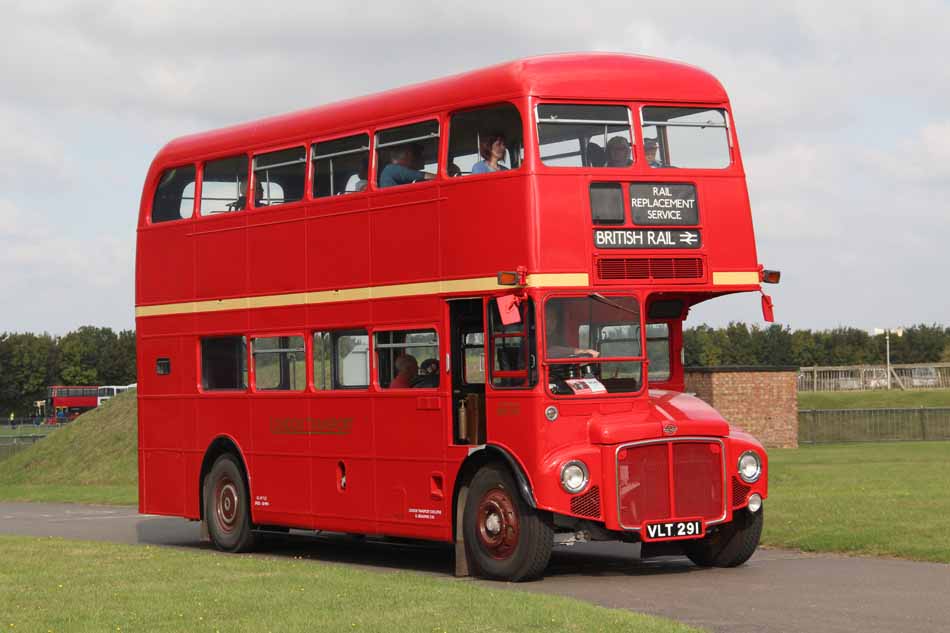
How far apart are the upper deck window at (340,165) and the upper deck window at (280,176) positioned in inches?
11.4

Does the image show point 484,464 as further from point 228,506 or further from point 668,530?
point 228,506

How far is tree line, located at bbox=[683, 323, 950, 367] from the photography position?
3770 inches

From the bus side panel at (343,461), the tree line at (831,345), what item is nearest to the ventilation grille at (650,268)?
the bus side panel at (343,461)

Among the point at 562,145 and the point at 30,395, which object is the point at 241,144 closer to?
the point at 562,145

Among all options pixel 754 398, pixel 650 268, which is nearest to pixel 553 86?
pixel 650 268

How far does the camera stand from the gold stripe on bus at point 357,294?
15172 millimetres

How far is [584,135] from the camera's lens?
606 inches

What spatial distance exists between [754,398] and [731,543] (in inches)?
1227

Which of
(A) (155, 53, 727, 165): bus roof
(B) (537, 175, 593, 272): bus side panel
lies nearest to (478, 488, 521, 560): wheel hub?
(B) (537, 175, 593, 272): bus side panel

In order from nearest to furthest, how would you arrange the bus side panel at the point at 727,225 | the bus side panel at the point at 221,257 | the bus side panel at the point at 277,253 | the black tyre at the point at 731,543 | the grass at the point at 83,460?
the bus side panel at the point at 727,225
the black tyre at the point at 731,543
the bus side panel at the point at 277,253
the bus side panel at the point at 221,257
the grass at the point at 83,460

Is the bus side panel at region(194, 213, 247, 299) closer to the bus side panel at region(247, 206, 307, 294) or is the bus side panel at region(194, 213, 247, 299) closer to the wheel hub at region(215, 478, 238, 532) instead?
the bus side panel at region(247, 206, 307, 294)

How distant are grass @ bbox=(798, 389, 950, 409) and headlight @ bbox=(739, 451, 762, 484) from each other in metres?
53.6

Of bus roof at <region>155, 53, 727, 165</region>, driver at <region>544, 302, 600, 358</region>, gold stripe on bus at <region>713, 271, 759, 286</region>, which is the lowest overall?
driver at <region>544, 302, 600, 358</region>

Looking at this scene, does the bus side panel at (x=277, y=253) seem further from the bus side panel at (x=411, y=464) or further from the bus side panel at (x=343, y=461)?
the bus side panel at (x=411, y=464)
